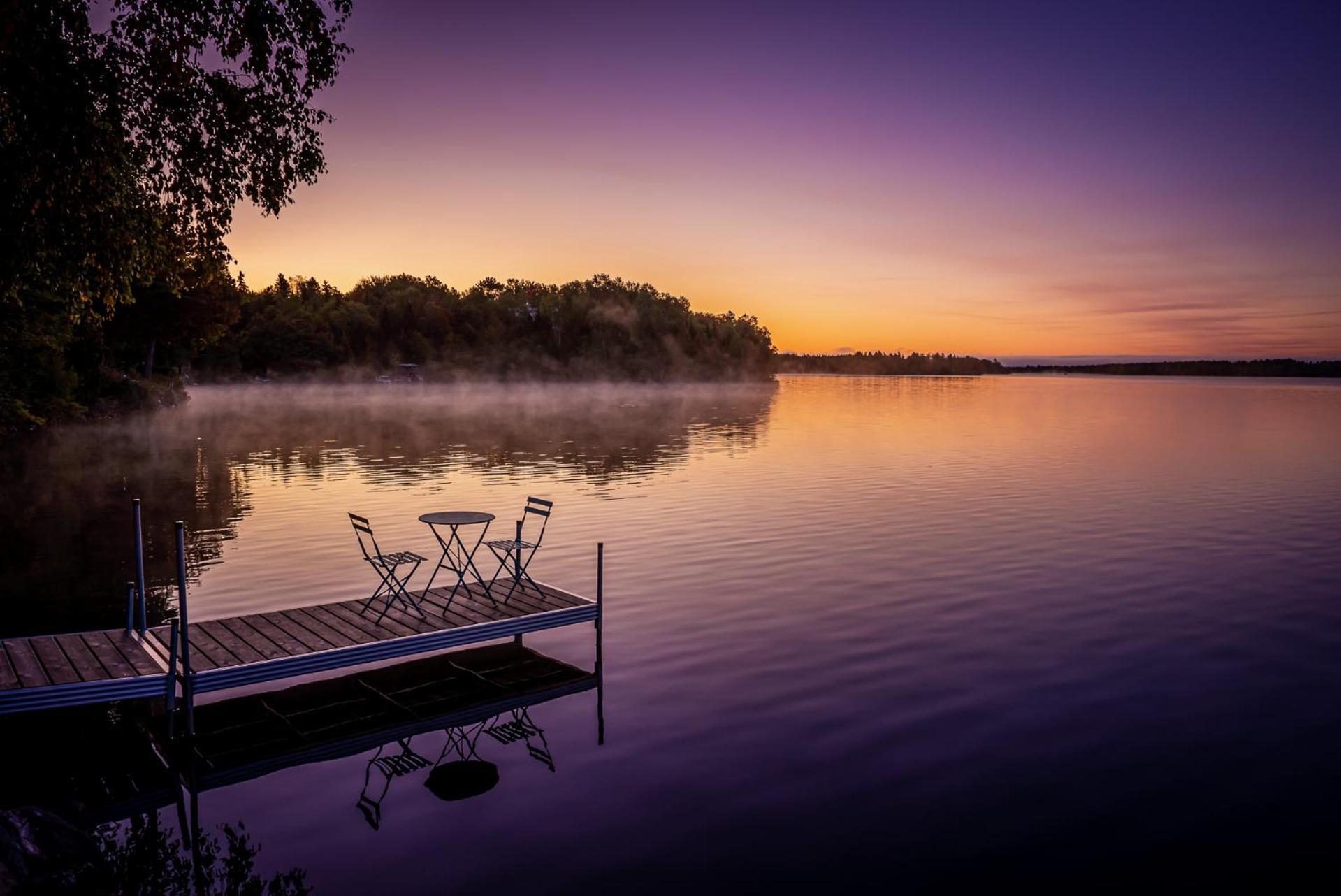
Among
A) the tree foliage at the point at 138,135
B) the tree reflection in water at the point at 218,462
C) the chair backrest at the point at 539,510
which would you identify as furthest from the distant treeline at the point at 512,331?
the tree foliage at the point at 138,135

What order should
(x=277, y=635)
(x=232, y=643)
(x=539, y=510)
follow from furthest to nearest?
(x=539, y=510), (x=277, y=635), (x=232, y=643)

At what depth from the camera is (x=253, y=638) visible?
443 inches

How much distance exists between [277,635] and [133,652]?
1.56 metres

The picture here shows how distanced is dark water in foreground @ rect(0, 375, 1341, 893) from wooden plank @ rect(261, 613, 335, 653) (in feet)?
4.81

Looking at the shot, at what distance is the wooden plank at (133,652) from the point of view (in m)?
10.2

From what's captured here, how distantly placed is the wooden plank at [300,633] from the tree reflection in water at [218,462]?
4200 millimetres

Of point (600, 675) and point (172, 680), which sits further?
point (600, 675)

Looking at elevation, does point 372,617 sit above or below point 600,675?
above

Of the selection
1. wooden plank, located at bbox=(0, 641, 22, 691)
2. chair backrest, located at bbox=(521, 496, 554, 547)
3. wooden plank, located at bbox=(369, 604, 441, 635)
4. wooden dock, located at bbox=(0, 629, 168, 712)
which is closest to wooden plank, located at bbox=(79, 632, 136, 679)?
wooden dock, located at bbox=(0, 629, 168, 712)

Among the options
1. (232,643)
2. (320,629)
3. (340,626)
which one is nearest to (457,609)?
(340,626)

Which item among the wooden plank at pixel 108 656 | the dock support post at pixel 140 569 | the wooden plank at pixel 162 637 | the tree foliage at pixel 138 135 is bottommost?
the wooden plank at pixel 162 637

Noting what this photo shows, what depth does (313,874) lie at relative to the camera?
7.78 metres

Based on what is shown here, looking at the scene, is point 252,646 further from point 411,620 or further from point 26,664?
point 26,664

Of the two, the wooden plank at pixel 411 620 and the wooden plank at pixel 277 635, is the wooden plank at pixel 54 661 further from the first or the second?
the wooden plank at pixel 411 620
